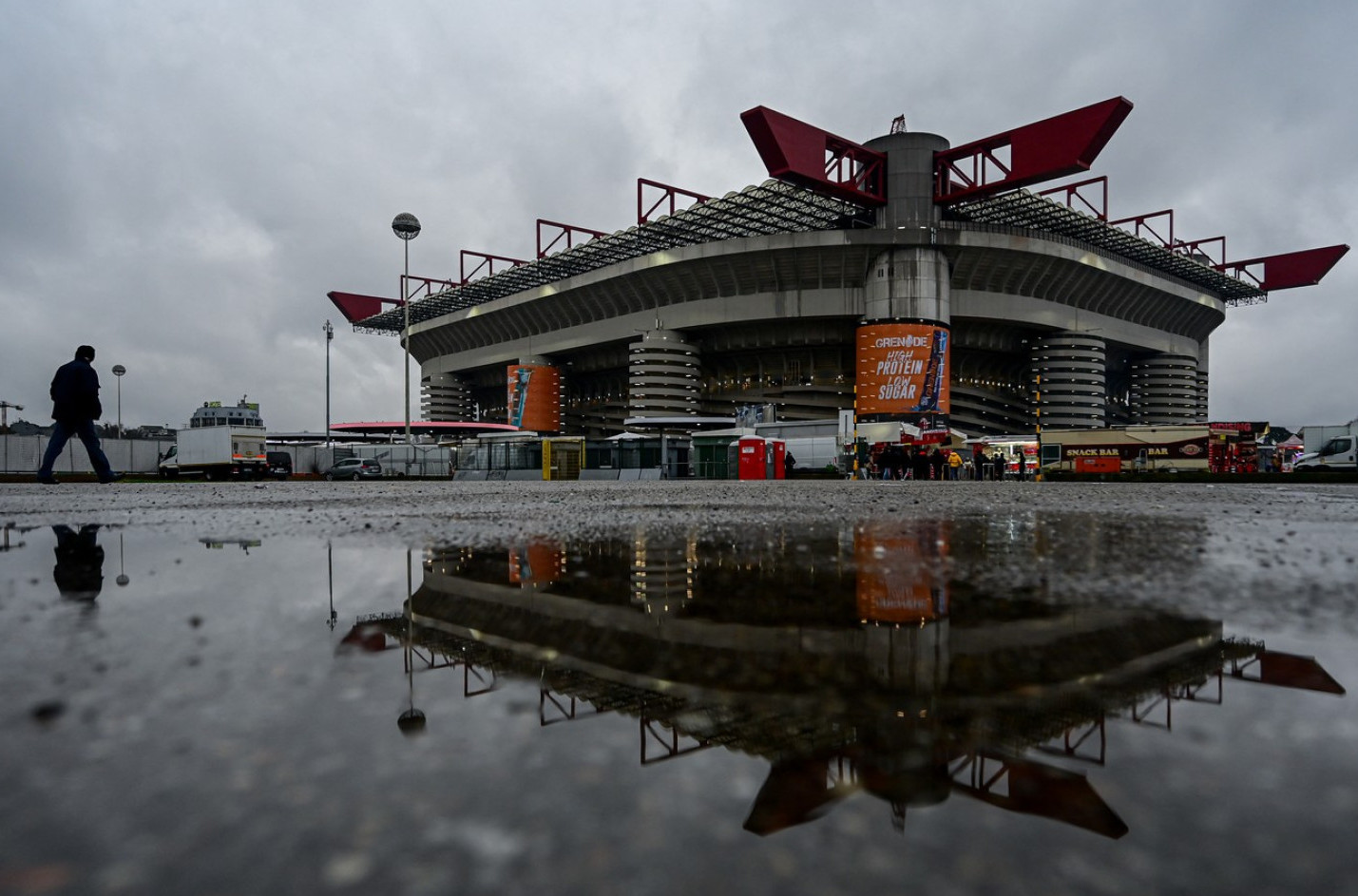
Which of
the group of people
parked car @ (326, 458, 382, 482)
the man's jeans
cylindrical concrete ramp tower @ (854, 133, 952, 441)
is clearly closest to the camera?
the man's jeans

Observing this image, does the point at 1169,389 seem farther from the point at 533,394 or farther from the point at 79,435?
the point at 79,435

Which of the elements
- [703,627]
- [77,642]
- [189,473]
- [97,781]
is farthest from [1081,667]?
[189,473]

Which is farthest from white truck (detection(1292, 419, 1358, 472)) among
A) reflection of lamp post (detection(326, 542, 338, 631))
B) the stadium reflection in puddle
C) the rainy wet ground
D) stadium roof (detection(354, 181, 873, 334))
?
reflection of lamp post (detection(326, 542, 338, 631))

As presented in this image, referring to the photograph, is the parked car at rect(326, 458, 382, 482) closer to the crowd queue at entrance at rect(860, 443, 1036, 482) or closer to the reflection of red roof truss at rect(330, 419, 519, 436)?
the reflection of red roof truss at rect(330, 419, 519, 436)

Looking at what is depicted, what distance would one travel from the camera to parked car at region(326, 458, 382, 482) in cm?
3897

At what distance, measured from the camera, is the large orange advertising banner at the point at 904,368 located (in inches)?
1884

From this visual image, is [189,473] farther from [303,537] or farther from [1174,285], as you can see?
[1174,285]

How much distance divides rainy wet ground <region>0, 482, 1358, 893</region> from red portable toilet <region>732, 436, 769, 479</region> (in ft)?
92.9

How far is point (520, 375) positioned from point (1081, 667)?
6779cm

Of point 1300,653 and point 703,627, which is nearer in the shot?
point 1300,653

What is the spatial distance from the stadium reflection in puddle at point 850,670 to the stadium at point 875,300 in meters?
42.0

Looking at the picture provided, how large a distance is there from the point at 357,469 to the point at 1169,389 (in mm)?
65563

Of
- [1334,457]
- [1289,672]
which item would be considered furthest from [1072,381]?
[1289,672]

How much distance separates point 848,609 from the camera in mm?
2096
